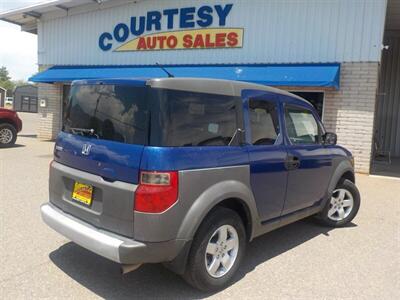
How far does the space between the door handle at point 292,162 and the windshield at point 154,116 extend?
3.07 feet

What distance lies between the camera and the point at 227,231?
377 cm

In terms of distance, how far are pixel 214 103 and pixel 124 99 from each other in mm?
826

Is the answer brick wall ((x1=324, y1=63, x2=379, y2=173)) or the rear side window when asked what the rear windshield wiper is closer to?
the rear side window

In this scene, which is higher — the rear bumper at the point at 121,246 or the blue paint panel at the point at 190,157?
the blue paint panel at the point at 190,157

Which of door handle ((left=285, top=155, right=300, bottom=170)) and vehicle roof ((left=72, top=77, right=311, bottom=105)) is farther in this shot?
door handle ((left=285, top=155, right=300, bottom=170))

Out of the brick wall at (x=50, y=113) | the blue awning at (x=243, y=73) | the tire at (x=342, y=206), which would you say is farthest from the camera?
the brick wall at (x=50, y=113)

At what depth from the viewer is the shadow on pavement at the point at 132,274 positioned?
3.58 metres

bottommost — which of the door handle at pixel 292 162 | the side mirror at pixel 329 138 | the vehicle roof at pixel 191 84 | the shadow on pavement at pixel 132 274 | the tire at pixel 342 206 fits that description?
the shadow on pavement at pixel 132 274

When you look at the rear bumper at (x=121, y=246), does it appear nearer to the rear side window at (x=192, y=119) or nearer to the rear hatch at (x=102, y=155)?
the rear hatch at (x=102, y=155)

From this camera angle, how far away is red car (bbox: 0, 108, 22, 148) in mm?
12906

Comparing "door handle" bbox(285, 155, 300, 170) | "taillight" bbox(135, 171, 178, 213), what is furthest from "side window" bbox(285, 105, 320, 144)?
"taillight" bbox(135, 171, 178, 213)

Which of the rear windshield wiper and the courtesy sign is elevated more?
the courtesy sign

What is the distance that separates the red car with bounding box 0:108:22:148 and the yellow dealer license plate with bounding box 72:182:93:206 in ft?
34.6

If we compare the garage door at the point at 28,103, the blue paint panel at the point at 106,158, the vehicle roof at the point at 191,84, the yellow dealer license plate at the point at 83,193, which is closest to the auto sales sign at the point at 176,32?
the vehicle roof at the point at 191,84
